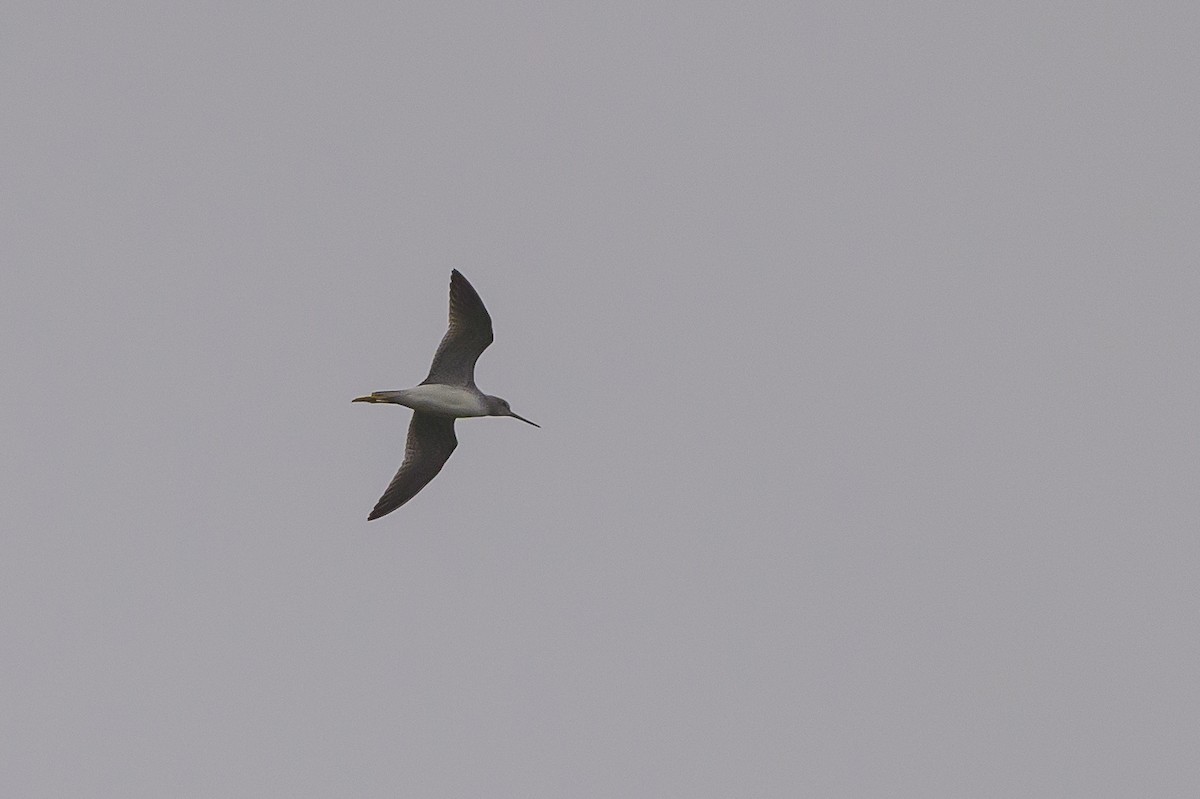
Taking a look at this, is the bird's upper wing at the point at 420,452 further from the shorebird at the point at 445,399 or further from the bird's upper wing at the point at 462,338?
the bird's upper wing at the point at 462,338

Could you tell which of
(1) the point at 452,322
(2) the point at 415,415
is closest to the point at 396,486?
(2) the point at 415,415

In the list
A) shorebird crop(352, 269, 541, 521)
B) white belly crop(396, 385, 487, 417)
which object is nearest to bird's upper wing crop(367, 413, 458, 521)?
shorebird crop(352, 269, 541, 521)

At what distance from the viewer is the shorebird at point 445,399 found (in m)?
31.9

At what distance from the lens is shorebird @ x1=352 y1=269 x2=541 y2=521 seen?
1258 inches

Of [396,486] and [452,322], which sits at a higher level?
[452,322]

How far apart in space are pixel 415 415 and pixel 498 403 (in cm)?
190

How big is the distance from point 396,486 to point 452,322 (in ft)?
11.5

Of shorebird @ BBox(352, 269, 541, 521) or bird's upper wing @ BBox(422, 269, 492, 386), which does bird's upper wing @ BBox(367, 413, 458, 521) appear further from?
bird's upper wing @ BBox(422, 269, 492, 386)

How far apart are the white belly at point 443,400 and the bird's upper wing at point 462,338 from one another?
0.29m

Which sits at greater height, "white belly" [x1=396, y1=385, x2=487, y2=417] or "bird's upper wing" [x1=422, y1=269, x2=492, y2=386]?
"bird's upper wing" [x1=422, y1=269, x2=492, y2=386]

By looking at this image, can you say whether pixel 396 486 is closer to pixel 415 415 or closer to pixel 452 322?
pixel 415 415

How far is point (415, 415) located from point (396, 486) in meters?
1.29

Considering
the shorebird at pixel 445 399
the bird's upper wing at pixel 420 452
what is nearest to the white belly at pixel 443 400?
the shorebird at pixel 445 399

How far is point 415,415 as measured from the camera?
34.1 meters
